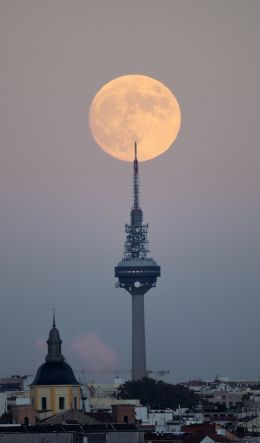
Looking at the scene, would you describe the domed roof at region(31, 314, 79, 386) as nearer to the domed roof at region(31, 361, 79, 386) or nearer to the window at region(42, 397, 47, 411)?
the domed roof at region(31, 361, 79, 386)

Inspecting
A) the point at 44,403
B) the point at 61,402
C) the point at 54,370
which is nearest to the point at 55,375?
the point at 54,370

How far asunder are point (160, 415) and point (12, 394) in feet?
135

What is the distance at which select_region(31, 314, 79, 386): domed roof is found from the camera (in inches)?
6206

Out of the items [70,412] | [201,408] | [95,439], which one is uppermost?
[201,408]

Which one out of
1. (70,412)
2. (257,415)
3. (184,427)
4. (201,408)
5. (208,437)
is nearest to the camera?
(208,437)

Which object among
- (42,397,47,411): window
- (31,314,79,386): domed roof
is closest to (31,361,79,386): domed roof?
(31,314,79,386): domed roof

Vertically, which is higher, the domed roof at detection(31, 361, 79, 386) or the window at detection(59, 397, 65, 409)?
the domed roof at detection(31, 361, 79, 386)

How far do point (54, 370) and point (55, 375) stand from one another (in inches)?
→ 41.5

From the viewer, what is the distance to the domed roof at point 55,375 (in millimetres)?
157375

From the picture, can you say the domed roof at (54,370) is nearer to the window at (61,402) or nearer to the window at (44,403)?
the window at (44,403)

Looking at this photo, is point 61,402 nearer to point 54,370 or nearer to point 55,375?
point 55,375

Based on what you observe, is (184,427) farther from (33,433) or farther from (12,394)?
(12,394)

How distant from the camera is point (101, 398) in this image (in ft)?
655

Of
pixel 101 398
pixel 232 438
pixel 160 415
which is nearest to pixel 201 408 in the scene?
pixel 101 398
